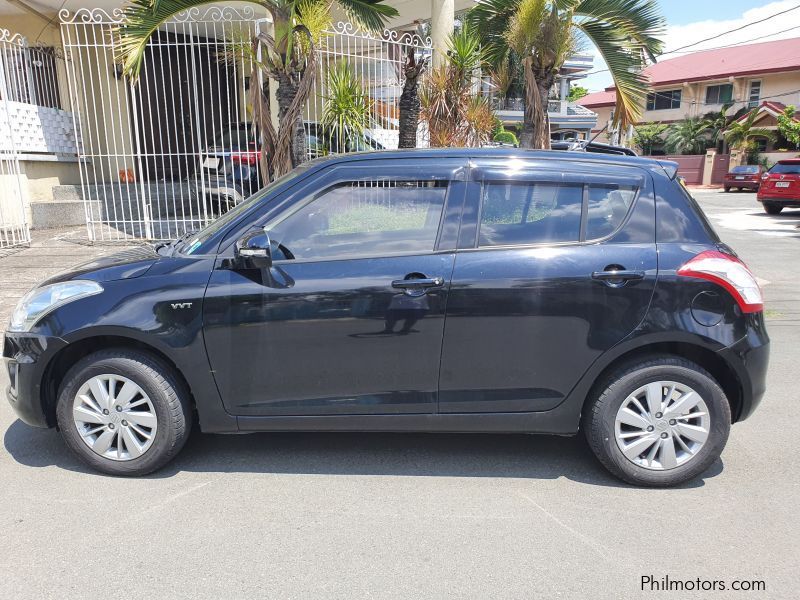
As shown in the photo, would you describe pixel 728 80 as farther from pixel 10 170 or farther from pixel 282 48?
pixel 10 170

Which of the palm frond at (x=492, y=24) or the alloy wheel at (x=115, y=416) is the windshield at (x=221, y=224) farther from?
the palm frond at (x=492, y=24)

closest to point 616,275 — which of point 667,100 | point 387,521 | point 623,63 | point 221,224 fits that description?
point 387,521

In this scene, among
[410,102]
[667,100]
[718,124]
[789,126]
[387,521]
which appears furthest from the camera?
[667,100]

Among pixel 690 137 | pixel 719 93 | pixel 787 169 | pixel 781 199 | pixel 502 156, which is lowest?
pixel 781 199

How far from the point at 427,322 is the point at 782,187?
18376mm

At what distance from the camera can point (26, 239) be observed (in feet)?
31.7

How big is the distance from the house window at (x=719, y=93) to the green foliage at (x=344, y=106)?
40.1 meters

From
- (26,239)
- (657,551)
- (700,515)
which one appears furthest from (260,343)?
(26,239)

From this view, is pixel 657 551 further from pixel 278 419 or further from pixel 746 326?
pixel 278 419

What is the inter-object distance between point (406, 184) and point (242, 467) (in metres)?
1.91

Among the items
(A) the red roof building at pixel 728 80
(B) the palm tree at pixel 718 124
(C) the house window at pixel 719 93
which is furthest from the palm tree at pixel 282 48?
(C) the house window at pixel 719 93

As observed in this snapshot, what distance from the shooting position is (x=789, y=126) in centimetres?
3356

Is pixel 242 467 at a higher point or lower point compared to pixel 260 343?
lower

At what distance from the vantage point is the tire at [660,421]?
3.36 meters
